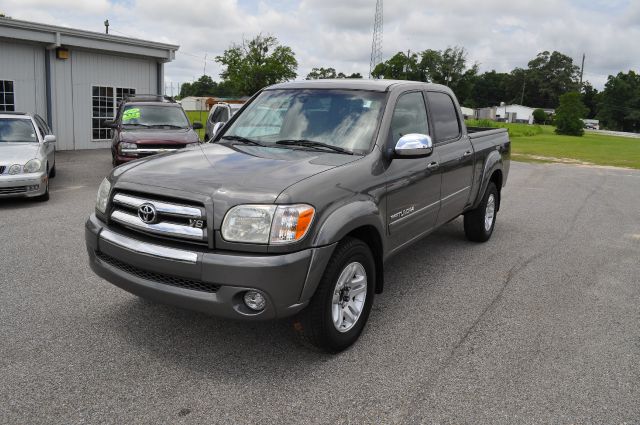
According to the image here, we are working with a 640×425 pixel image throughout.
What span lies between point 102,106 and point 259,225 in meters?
16.4

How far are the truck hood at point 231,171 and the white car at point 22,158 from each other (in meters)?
5.29

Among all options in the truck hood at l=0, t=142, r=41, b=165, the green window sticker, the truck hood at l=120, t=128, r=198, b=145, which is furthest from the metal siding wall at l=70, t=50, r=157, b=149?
the truck hood at l=0, t=142, r=41, b=165

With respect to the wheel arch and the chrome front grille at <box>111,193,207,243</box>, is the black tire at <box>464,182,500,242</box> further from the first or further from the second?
the chrome front grille at <box>111,193,207,243</box>

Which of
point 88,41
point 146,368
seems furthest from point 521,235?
point 88,41

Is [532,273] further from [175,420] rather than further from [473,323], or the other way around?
[175,420]

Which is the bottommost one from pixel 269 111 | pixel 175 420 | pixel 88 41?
pixel 175 420

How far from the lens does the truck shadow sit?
3.46m

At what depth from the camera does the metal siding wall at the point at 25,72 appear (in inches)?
598

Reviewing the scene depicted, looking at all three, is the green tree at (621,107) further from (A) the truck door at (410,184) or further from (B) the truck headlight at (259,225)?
(B) the truck headlight at (259,225)

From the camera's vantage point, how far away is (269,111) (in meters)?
4.77

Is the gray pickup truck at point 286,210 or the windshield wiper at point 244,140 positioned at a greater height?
the windshield wiper at point 244,140

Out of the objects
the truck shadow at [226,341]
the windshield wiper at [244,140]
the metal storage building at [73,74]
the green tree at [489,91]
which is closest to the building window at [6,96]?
the metal storage building at [73,74]

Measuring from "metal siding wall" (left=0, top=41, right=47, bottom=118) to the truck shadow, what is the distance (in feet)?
45.3

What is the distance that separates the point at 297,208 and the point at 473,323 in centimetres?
196
